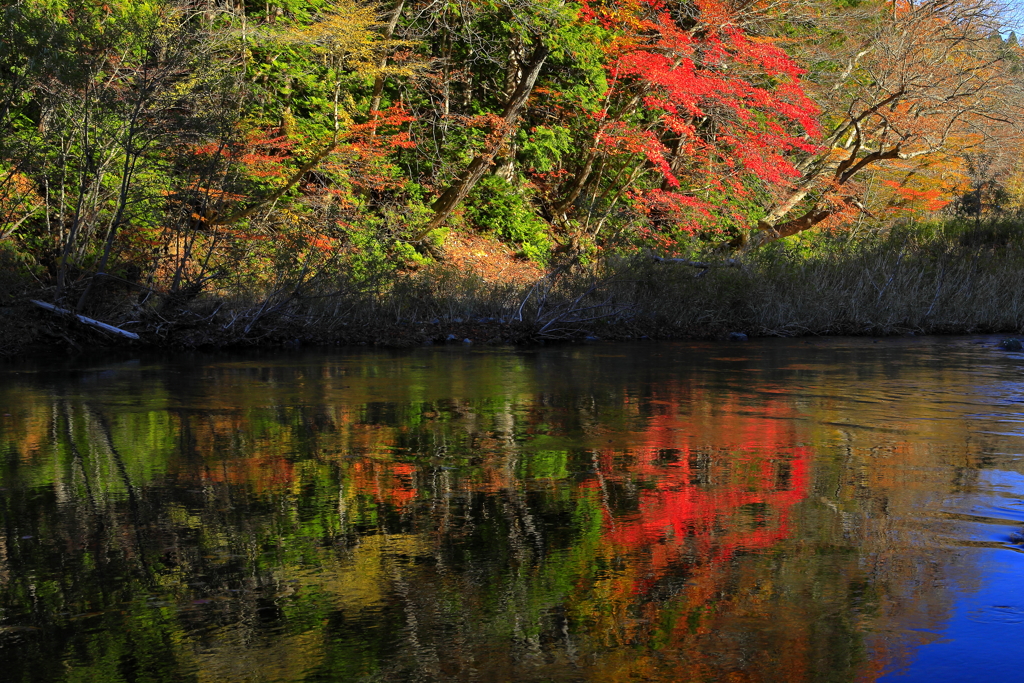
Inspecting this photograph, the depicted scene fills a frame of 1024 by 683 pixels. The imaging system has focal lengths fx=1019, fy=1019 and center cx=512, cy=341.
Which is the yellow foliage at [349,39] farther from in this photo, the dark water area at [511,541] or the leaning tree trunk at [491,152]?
the dark water area at [511,541]

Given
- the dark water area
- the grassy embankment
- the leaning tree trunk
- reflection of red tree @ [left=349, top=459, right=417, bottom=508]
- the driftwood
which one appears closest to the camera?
the dark water area

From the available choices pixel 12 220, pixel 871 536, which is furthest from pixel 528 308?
pixel 871 536

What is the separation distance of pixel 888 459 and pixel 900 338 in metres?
14.8

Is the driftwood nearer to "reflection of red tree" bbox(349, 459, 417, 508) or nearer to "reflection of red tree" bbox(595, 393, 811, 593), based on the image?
"reflection of red tree" bbox(595, 393, 811, 593)

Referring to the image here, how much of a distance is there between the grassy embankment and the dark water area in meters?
6.66

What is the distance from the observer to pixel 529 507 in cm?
522

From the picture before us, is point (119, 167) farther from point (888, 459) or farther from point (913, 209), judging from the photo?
point (913, 209)

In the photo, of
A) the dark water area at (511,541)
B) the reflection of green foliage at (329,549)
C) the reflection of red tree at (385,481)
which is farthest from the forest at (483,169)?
the reflection of red tree at (385,481)

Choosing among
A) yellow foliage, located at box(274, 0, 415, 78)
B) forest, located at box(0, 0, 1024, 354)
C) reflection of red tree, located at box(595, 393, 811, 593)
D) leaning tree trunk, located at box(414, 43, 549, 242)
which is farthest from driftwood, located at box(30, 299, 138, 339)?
reflection of red tree, located at box(595, 393, 811, 593)

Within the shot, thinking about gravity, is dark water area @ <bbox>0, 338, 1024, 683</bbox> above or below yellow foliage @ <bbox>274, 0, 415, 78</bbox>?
below

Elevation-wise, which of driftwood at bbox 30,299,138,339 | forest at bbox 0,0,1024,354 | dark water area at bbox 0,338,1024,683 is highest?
forest at bbox 0,0,1024,354

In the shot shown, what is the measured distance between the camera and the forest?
15961 millimetres

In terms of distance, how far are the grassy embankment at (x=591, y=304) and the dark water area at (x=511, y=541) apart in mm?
6657

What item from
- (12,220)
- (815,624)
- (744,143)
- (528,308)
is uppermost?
(744,143)
